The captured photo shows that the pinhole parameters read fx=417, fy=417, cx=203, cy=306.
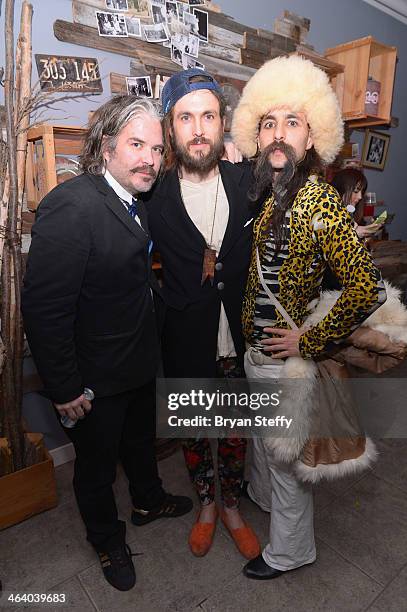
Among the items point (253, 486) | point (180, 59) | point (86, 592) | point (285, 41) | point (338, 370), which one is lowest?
point (86, 592)

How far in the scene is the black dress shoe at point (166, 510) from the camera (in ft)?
7.05

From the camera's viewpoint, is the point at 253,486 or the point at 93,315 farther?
the point at 253,486

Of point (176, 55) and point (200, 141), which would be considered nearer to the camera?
point (200, 141)

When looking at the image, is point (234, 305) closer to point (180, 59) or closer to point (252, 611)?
point (252, 611)

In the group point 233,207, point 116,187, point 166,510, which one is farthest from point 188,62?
point 166,510

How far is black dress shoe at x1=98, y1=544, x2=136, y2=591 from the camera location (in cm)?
179

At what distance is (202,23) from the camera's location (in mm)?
2666

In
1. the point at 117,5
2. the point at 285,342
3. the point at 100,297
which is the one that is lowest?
the point at 285,342

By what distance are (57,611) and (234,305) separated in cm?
144

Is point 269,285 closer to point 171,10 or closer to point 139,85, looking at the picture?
point 139,85

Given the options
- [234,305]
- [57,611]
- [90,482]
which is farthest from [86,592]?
[234,305]

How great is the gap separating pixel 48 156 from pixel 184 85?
2.34 ft

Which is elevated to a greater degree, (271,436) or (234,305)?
(234,305)

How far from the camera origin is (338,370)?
4.90 ft
